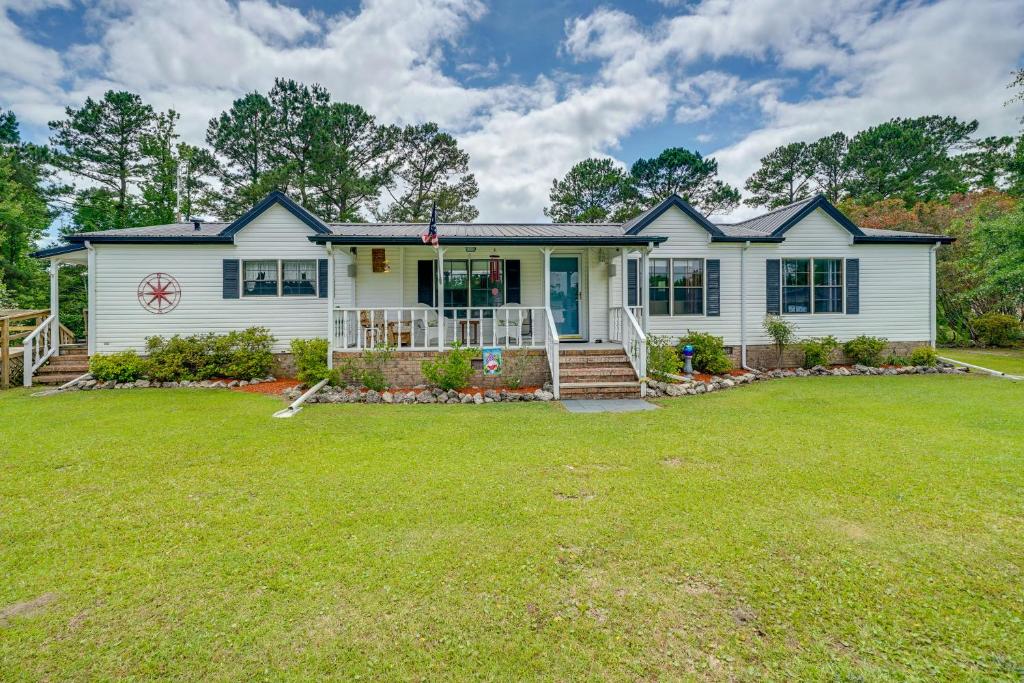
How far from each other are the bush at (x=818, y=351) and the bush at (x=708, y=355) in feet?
7.83

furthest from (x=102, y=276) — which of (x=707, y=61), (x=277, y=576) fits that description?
(x=707, y=61)

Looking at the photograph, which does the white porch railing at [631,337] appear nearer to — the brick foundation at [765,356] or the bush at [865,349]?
the brick foundation at [765,356]

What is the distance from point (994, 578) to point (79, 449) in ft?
27.4

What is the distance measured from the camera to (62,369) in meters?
10.7

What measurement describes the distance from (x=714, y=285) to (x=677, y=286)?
99 cm

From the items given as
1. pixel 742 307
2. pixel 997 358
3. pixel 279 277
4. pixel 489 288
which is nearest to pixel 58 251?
pixel 279 277

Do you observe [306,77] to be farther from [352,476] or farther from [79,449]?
[352,476]

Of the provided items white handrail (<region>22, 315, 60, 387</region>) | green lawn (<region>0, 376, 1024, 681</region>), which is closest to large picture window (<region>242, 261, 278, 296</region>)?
white handrail (<region>22, 315, 60, 387</region>)

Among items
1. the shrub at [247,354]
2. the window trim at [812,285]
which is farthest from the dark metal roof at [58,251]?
the window trim at [812,285]

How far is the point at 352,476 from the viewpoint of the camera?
4.46 metres

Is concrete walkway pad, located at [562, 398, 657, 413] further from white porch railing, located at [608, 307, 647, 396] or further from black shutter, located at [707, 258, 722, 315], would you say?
black shutter, located at [707, 258, 722, 315]

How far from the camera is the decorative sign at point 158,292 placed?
1112 cm

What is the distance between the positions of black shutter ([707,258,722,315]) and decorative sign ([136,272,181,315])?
44.7 feet

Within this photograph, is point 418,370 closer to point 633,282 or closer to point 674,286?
point 633,282
